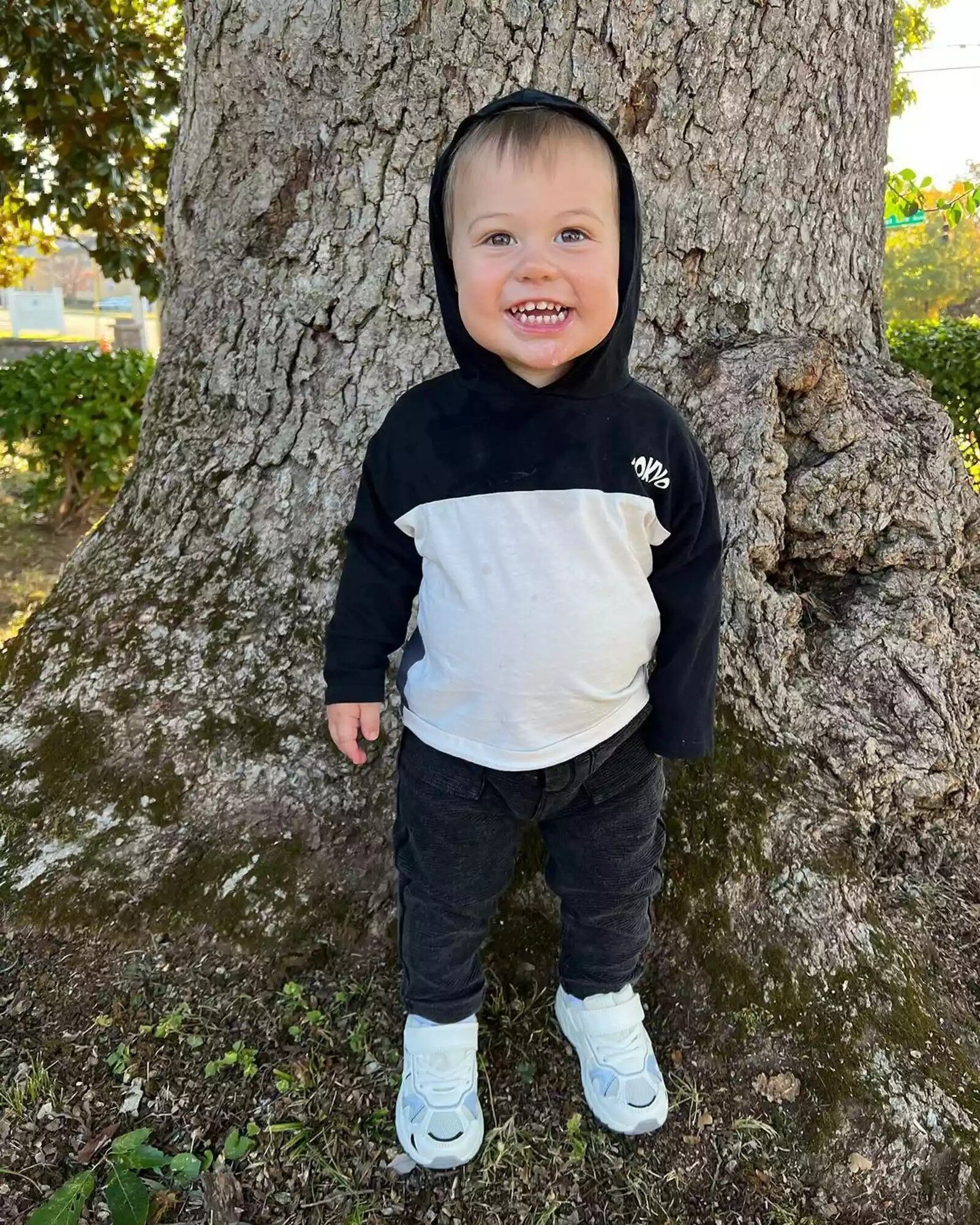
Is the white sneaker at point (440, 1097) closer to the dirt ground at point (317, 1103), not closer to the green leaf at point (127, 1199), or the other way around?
the dirt ground at point (317, 1103)

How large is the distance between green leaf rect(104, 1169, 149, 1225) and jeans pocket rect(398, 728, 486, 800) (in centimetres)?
90

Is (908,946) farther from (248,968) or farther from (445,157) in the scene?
(445,157)

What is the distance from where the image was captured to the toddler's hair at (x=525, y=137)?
4.90 feet

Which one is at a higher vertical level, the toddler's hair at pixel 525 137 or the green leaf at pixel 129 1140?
the toddler's hair at pixel 525 137

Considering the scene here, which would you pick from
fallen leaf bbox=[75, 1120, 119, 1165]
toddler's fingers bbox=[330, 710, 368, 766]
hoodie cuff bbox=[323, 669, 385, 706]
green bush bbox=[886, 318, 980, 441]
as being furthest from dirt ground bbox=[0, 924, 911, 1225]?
green bush bbox=[886, 318, 980, 441]

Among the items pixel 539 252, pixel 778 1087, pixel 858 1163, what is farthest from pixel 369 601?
pixel 858 1163

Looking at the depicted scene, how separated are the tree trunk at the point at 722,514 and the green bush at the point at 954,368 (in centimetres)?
559

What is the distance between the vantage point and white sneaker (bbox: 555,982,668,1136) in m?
1.89

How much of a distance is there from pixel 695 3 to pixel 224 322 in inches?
54.1

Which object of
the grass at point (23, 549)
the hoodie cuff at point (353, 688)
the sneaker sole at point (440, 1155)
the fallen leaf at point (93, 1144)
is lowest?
the grass at point (23, 549)

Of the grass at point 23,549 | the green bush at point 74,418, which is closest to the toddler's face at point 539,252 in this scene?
the grass at point 23,549

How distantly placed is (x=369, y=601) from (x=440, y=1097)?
1006 mm

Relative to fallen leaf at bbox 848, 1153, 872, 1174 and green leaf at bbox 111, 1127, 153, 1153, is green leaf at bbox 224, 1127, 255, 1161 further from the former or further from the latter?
fallen leaf at bbox 848, 1153, 872, 1174

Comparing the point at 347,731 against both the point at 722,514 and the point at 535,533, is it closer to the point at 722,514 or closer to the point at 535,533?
the point at 535,533
